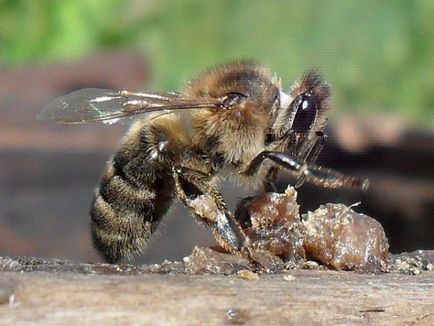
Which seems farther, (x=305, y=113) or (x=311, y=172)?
(x=305, y=113)

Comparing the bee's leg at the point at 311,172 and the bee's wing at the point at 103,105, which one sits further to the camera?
the bee's wing at the point at 103,105

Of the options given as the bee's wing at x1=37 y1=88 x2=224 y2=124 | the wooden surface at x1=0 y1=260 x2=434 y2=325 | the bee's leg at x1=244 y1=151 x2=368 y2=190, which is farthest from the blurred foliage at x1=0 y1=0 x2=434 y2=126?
the wooden surface at x1=0 y1=260 x2=434 y2=325

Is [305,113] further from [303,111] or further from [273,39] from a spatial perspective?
[273,39]

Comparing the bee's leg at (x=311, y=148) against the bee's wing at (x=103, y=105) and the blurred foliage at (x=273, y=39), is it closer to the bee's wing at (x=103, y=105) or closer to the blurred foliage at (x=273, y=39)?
the bee's wing at (x=103, y=105)

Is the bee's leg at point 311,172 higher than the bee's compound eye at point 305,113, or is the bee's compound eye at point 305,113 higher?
the bee's compound eye at point 305,113

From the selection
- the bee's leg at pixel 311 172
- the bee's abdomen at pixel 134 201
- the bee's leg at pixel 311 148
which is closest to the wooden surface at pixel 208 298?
the bee's leg at pixel 311 172

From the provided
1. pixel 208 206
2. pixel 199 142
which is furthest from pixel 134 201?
pixel 208 206

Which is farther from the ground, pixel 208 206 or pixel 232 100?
→ pixel 232 100

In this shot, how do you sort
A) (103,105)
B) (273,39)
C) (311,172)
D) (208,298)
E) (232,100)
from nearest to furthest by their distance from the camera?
(208,298) < (311,172) < (232,100) < (103,105) < (273,39)
